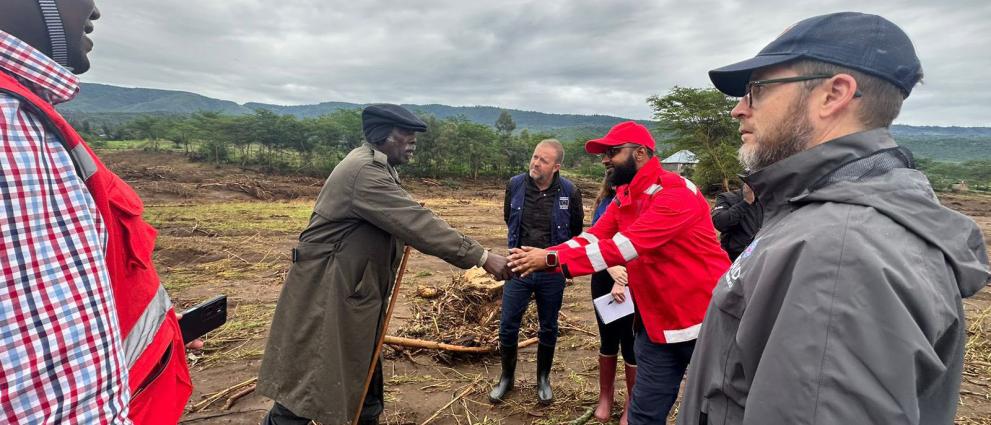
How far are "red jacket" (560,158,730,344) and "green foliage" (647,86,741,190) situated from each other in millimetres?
28887

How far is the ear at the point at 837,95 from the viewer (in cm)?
123

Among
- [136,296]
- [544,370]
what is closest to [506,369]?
[544,370]

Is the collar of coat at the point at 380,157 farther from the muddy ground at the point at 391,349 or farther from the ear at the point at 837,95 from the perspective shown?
the ear at the point at 837,95

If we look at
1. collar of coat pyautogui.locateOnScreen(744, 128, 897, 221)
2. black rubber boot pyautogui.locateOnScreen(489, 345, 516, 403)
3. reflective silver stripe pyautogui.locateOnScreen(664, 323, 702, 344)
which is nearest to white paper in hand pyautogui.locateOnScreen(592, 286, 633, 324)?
reflective silver stripe pyautogui.locateOnScreen(664, 323, 702, 344)

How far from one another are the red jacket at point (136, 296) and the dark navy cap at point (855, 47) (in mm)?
1799

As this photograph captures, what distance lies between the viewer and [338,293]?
286 cm

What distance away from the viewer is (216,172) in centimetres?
2686

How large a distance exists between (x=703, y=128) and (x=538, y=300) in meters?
32.5

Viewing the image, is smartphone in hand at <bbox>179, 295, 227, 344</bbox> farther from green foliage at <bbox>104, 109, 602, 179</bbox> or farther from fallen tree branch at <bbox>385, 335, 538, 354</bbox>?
green foliage at <bbox>104, 109, 602, 179</bbox>

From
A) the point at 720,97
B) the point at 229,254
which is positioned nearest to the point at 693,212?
the point at 229,254

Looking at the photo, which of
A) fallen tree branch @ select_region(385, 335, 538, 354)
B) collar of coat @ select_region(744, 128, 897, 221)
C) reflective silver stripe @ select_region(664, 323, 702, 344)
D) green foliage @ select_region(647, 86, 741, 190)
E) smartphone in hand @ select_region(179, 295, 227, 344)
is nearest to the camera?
collar of coat @ select_region(744, 128, 897, 221)

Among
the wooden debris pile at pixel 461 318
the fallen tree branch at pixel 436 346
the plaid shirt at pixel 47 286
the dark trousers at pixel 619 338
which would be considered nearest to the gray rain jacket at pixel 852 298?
the plaid shirt at pixel 47 286

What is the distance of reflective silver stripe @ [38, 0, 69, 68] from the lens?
1113 mm

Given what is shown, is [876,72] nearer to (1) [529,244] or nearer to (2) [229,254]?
(1) [529,244]
